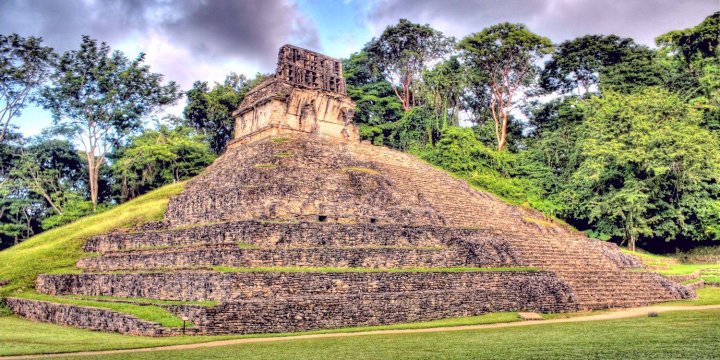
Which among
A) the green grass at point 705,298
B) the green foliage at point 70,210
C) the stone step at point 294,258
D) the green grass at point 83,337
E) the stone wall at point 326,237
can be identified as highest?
the green foliage at point 70,210

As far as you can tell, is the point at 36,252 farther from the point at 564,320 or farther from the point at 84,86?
the point at 564,320

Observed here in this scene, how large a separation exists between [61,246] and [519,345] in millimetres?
19426

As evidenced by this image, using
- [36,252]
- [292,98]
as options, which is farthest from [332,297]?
[292,98]

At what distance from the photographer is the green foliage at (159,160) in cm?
3693

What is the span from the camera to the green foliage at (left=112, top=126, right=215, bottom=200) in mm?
36928

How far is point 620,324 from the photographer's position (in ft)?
43.4

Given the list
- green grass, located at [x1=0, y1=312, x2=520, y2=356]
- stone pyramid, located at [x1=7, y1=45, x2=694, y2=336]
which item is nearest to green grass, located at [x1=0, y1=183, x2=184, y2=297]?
stone pyramid, located at [x1=7, y1=45, x2=694, y2=336]

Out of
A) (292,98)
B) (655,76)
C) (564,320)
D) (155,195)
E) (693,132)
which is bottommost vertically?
(564,320)

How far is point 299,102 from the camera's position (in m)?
30.0

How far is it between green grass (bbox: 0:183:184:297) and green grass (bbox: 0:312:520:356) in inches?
191

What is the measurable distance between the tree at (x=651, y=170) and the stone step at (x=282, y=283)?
1433cm

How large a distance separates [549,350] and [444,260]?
9.07m

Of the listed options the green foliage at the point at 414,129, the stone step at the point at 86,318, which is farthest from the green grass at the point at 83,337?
the green foliage at the point at 414,129

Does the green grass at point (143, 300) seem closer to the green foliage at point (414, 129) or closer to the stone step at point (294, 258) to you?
the stone step at point (294, 258)
